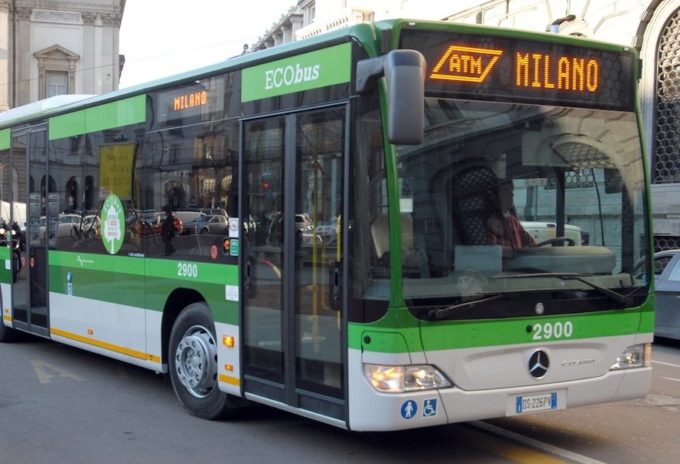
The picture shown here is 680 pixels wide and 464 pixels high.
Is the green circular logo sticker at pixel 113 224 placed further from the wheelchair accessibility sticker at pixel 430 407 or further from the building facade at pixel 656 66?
the building facade at pixel 656 66

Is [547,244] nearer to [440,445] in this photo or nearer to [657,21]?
[440,445]

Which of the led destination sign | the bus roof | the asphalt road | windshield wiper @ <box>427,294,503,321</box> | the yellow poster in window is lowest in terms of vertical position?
the asphalt road

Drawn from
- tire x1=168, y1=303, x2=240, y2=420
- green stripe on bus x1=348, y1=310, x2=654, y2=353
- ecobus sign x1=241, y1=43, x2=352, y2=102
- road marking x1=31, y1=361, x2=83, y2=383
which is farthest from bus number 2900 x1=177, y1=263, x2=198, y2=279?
road marking x1=31, y1=361, x2=83, y2=383

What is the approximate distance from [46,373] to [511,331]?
5790mm

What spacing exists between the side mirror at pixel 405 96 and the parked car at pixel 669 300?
8.54 metres

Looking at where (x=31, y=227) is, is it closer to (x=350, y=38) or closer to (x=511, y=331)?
(x=350, y=38)

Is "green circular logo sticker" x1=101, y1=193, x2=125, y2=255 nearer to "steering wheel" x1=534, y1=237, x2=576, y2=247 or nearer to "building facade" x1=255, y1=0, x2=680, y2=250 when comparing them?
"steering wheel" x1=534, y1=237, x2=576, y2=247

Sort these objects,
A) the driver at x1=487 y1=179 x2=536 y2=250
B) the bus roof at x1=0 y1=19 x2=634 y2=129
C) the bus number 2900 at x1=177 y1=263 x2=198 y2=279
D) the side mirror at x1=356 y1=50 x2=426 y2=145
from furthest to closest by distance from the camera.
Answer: the bus number 2900 at x1=177 y1=263 x2=198 y2=279 < the driver at x1=487 y1=179 x2=536 y2=250 < the bus roof at x1=0 y1=19 x2=634 y2=129 < the side mirror at x1=356 y1=50 x2=426 y2=145

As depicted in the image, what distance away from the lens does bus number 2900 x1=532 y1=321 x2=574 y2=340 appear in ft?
18.4

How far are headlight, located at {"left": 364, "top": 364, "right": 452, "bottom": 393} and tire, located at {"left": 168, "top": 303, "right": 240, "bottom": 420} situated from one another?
6.61 ft

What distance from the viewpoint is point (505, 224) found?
557 cm

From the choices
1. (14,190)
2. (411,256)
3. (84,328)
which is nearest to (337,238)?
(411,256)

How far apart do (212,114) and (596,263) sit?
3279 mm

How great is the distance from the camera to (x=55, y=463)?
5.89m
